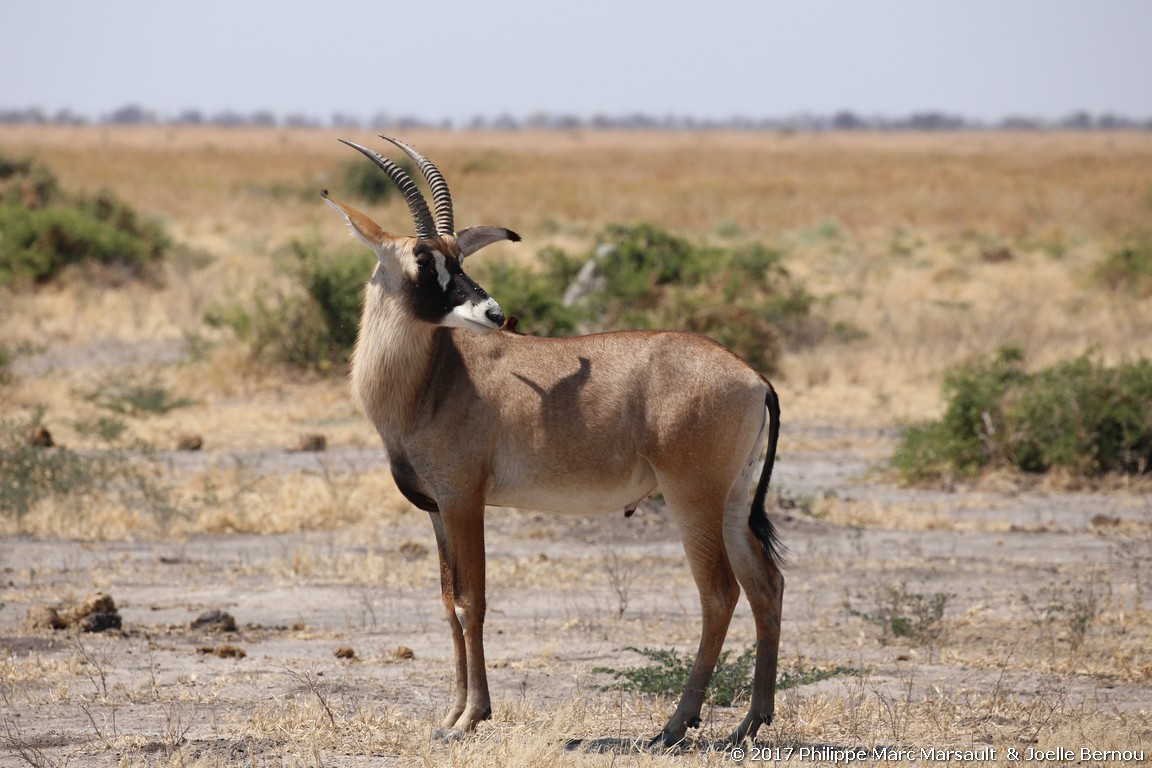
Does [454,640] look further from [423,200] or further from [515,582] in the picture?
[515,582]

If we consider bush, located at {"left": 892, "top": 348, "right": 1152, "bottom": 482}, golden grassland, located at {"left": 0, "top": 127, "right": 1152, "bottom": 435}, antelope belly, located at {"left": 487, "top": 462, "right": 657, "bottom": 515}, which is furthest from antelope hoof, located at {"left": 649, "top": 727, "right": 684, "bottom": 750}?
golden grassland, located at {"left": 0, "top": 127, "right": 1152, "bottom": 435}

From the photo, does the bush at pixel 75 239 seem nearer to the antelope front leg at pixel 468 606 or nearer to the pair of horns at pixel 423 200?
the pair of horns at pixel 423 200

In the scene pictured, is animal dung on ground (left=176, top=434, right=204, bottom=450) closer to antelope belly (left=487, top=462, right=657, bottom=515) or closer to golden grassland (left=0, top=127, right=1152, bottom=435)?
golden grassland (left=0, top=127, right=1152, bottom=435)

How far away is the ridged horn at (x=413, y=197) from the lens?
6.14 m

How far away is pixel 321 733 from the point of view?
592 cm

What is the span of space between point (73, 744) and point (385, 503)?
5516mm

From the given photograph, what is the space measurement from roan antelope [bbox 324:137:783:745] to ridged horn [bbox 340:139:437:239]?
0.01m

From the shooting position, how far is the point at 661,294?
18.9 meters

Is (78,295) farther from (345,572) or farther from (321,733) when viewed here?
(321,733)

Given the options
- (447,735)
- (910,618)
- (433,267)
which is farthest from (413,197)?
(910,618)

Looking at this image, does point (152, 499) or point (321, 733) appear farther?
point (152, 499)

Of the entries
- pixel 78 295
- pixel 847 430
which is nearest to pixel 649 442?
pixel 847 430

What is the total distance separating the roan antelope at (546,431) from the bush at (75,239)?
681 inches

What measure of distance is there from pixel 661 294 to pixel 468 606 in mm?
13216
